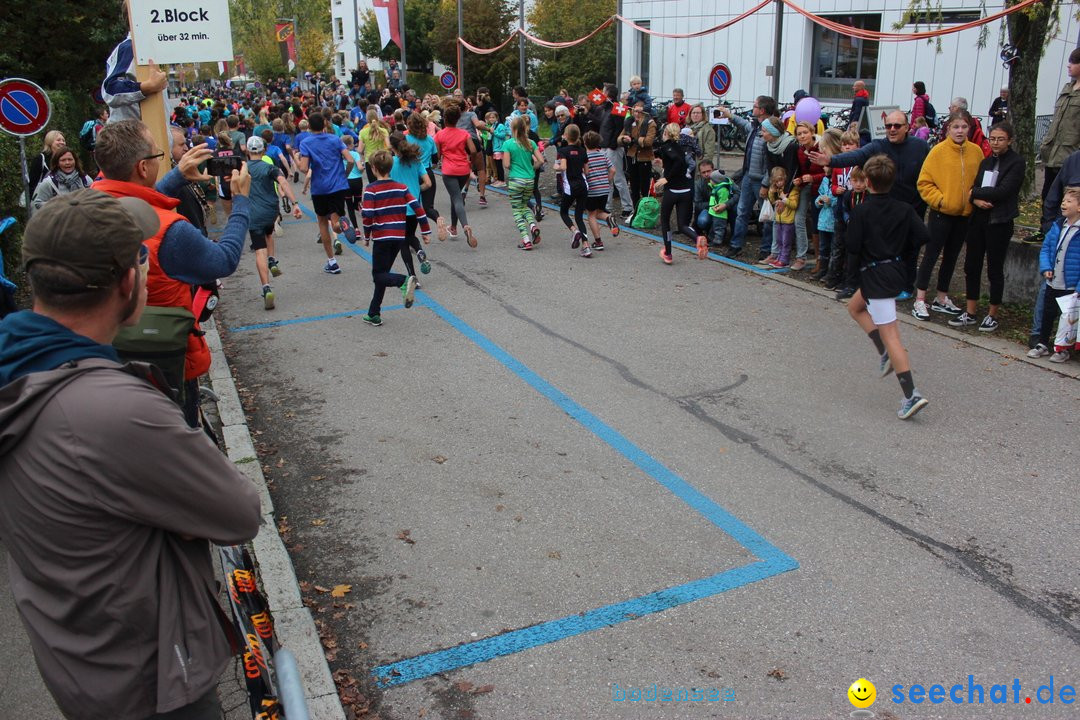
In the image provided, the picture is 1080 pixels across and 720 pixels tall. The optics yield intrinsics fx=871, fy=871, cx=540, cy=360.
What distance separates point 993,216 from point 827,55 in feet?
60.1

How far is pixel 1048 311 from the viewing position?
766cm

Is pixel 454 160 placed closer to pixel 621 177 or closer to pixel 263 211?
pixel 621 177

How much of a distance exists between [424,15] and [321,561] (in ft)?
167

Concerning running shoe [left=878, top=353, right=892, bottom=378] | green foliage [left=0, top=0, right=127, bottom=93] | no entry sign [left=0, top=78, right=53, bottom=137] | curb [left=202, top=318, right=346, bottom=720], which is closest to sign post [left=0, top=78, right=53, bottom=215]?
no entry sign [left=0, top=78, right=53, bottom=137]

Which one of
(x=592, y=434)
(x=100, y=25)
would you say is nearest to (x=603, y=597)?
(x=592, y=434)

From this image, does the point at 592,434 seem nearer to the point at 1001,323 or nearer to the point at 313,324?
the point at 313,324

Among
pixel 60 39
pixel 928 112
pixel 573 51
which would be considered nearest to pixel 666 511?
pixel 928 112

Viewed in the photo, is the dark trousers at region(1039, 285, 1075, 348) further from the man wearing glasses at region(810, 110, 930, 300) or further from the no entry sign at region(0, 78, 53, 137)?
the no entry sign at region(0, 78, 53, 137)

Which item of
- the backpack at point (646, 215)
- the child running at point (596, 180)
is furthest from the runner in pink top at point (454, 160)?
the backpack at point (646, 215)

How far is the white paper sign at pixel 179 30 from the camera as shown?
681cm

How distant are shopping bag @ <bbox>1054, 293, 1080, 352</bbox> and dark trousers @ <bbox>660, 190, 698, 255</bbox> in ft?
16.5

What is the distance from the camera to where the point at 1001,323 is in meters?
8.69

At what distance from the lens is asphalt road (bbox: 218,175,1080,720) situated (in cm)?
384

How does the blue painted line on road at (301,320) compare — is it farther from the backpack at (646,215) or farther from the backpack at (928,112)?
the backpack at (928,112)
